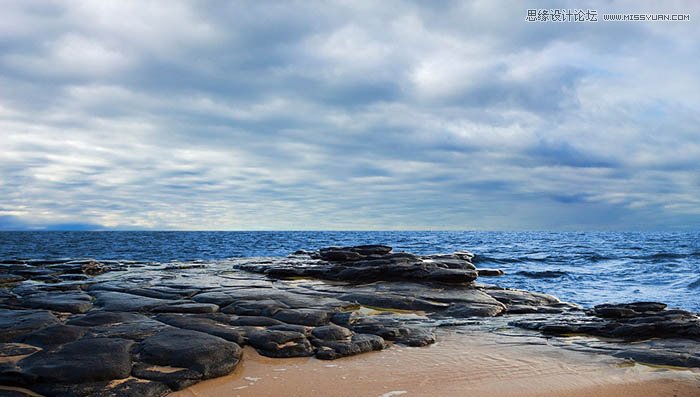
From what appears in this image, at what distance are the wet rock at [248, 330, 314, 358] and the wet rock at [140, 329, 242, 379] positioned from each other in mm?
547

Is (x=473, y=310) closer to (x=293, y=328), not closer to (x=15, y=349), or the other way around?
(x=293, y=328)

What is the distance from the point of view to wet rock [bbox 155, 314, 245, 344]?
8555 millimetres

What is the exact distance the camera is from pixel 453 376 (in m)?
7.20

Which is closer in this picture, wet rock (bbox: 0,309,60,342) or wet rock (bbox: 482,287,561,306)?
wet rock (bbox: 0,309,60,342)

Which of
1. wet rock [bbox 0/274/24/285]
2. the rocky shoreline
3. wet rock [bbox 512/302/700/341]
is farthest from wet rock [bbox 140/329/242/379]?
wet rock [bbox 0/274/24/285]

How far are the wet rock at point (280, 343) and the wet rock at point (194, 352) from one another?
1.79ft

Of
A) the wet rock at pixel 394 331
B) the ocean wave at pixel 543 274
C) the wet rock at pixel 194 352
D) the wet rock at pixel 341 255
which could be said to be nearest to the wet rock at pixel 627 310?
the wet rock at pixel 394 331

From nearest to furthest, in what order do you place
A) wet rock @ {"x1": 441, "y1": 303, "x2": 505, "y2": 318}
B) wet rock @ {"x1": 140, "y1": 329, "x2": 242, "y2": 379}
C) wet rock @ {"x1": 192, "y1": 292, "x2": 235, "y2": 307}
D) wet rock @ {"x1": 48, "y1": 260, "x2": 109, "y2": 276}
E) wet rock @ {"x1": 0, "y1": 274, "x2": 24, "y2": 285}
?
wet rock @ {"x1": 140, "y1": 329, "x2": 242, "y2": 379} < wet rock @ {"x1": 192, "y1": 292, "x2": 235, "y2": 307} < wet rock @ {"x1": 441, "y1": 303, "x2": 505, "y2": 318} < wet rock @ {"x1": 0, "y1": 274, "x2": 24, "y2": 285} < wet rock @ {"x1": 48, "y1": 260, "x2": 109, "y2": 276}

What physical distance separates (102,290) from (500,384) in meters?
11.5

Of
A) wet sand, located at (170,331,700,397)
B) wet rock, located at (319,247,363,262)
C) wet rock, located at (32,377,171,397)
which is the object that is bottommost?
wet sand, located at (170,331,700,397)

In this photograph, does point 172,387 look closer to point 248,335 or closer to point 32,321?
point 248,335

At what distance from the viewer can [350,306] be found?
12.5 metres

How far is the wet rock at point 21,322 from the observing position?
8148 millimetres

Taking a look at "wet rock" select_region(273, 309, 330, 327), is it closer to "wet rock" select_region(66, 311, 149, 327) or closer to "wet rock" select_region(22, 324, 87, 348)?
"wet rock" select_region(66, 311, 149, 327)
